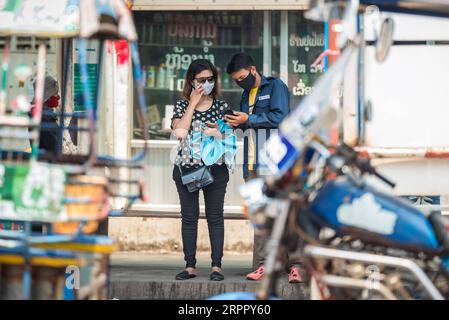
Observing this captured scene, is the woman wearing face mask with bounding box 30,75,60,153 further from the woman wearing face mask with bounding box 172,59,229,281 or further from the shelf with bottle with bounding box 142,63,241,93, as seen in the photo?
the shelf with bottle with bounding box 142,63,241,93

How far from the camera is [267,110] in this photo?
334 inches

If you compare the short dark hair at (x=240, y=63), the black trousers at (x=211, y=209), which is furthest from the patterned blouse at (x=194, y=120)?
the short dark hair at (x=240, y=63)

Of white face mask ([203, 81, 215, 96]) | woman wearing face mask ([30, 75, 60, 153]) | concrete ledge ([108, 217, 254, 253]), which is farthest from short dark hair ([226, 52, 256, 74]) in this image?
concrete ledge ([108, 217, 254, 253])

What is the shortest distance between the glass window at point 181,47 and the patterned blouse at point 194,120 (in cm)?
323

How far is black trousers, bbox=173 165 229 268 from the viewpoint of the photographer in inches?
332

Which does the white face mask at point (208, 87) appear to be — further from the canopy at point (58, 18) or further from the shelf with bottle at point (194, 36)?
the shelf with bottle at point (194, 36)

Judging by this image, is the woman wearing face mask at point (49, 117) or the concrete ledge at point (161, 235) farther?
the concrete ledge at point (161, 235)

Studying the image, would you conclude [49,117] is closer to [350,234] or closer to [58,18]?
[58,18]

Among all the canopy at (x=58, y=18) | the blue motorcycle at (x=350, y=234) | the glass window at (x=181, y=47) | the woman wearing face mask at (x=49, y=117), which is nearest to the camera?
the blue motorcycle at (x=350, y=234)

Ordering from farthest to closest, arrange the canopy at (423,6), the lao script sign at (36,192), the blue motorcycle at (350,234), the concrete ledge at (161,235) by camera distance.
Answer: the concrete ledge at (161,235) < the canopy at (423,6) < the lao script sign at (36,192) < the blue motorcycle at (350,234)

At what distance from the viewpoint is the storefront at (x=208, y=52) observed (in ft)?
38.2

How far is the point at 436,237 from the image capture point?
4930 mm

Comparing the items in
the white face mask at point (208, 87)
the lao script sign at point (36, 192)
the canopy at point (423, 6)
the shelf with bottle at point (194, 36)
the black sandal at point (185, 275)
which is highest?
the shelf with bottle at point (194, 36)
